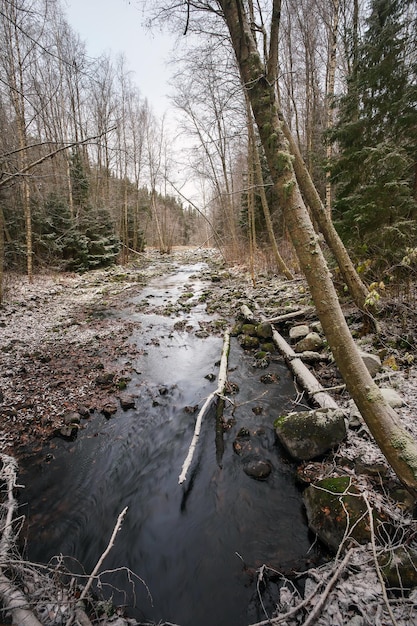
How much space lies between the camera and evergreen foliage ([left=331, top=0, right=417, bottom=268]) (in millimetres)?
5031

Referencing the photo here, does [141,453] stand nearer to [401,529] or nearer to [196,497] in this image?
[196,497]

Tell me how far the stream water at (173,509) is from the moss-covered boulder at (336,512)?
0.82ft

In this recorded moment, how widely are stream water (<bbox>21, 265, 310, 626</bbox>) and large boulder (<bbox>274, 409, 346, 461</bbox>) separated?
310mm

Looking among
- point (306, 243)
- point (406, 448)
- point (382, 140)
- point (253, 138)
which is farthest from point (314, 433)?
point (253, 138)

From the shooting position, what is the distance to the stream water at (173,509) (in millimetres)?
2561

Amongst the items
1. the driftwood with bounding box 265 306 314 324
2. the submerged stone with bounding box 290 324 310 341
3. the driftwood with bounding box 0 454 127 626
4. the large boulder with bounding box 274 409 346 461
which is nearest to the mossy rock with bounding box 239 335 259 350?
the driftwood with bounding box 265 306 314 324

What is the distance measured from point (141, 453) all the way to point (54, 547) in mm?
1478

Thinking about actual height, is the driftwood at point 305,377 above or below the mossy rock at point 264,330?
below

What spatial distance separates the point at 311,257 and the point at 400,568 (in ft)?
8.42

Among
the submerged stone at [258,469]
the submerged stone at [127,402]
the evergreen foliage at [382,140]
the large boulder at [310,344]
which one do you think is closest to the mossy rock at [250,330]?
the large boulder at [310,344]

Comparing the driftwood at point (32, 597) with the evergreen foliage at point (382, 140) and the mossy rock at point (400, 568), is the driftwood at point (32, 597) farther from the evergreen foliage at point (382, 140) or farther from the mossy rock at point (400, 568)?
the evergreen foliage at point (382, 140)

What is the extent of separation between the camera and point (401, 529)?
2.42m

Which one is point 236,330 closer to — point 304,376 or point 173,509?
point 304,376

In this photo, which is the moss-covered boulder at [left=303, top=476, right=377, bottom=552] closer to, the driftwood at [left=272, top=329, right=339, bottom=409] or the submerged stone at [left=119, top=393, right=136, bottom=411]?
the driftwood at [left=272, top=329, right=339, bottom=409]
